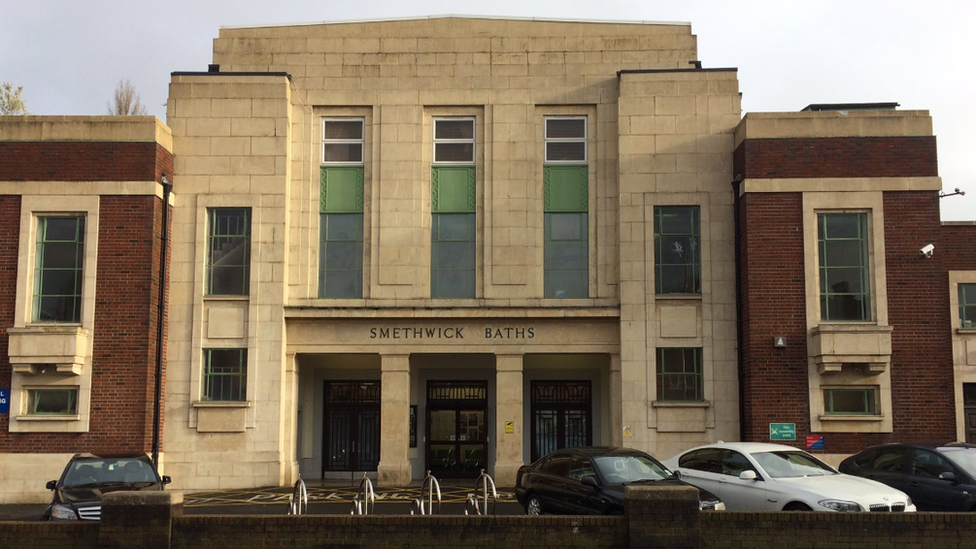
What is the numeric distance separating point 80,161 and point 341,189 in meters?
6.37

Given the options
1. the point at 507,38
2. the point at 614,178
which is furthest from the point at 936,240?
the point at 507,38

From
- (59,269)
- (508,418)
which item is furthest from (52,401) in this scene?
(508,418)

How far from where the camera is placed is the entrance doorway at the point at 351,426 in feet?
90.6

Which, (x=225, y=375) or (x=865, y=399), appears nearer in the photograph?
(x=865, y=399)

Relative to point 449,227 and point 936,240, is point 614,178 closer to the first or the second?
point 449,227

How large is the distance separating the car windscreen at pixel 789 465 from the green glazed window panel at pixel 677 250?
8.46 m

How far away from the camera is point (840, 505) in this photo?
48.3ft

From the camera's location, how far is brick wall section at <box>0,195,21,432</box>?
23.4 m

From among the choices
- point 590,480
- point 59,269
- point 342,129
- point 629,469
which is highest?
point 342,129

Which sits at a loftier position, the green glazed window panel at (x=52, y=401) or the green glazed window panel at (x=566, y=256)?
the green glazed window panel at (x=566, y=256)

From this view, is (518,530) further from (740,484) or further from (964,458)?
(964,458)

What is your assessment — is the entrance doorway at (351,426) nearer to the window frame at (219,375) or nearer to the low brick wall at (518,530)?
the window frame at (219,375)

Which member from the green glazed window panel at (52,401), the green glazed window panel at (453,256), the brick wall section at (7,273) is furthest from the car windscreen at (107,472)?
the green glazed window panel at (453,256)

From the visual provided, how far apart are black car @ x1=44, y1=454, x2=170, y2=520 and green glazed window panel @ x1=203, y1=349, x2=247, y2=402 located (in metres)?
6.59
